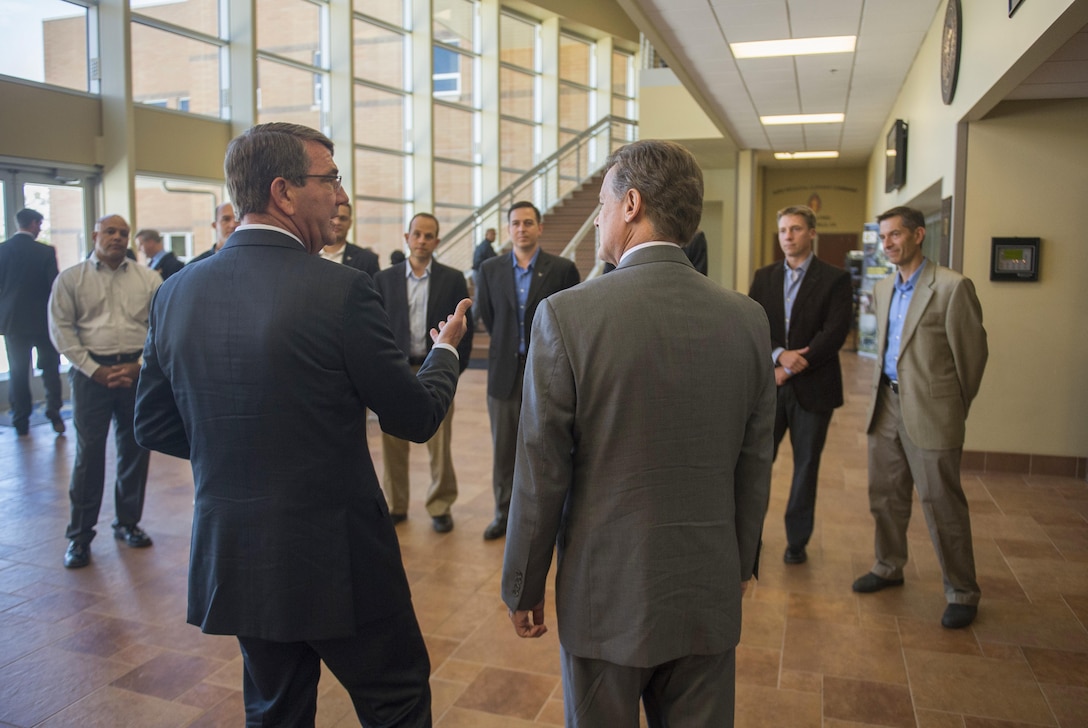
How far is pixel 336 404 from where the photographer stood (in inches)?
67.6

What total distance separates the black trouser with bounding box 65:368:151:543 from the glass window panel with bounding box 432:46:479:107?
37.6ft

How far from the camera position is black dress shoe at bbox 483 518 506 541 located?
4.49m

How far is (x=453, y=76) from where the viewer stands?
14969 mm

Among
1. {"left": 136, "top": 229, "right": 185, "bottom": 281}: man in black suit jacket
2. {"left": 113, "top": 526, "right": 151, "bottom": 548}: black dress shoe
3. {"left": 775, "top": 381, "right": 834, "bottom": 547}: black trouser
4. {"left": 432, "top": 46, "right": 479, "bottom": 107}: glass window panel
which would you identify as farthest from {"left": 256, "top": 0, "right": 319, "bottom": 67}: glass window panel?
{"left": 775, "top": 381, "right": 834, "bottom": 547}: black trouser

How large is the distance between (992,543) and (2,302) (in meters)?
7.65

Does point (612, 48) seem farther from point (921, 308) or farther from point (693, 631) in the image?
point (693, 631)

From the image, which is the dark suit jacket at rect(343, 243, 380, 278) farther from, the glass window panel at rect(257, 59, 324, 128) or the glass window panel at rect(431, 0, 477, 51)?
the glass window panel at rect(431, 0, 477, 51)

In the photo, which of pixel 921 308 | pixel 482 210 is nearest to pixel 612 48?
pixel 482 210

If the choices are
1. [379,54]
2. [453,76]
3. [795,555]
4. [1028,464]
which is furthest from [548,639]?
[453,76]

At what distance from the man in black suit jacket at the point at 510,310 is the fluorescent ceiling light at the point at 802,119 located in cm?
788

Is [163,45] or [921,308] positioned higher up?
[163,45]

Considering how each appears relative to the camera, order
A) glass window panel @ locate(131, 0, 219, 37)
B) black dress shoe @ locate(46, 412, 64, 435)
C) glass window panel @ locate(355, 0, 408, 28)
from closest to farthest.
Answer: black dress shoe @ locate(46, 412, 64, 435), glass window panel @ locate(131, 0, 219, 37), glass window panel @ locate(355, 0, 408, 28)

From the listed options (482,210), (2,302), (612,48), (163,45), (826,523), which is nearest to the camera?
(826,523)

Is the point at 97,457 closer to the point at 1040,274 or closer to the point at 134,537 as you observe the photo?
the point at 134,537
